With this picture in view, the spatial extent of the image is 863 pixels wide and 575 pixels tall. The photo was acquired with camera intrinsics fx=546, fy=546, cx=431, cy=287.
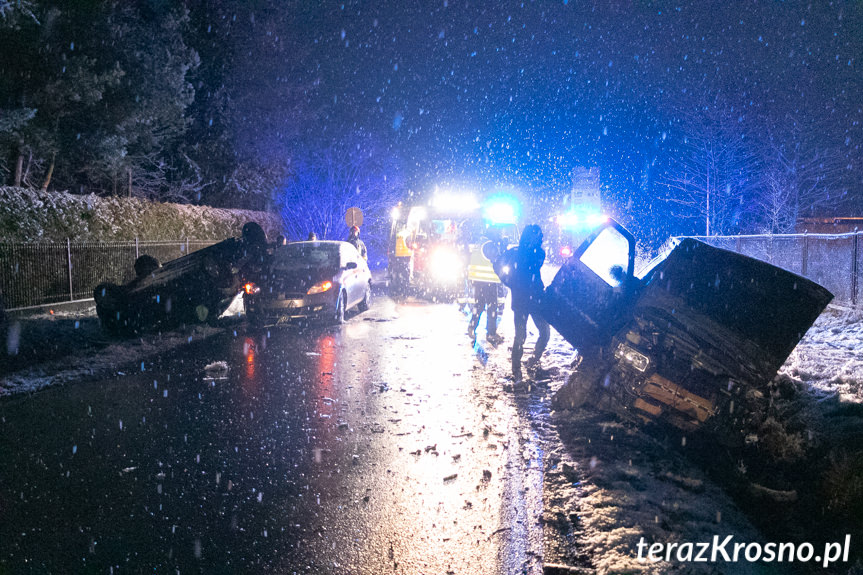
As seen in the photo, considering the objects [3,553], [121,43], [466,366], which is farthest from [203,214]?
[3,553]

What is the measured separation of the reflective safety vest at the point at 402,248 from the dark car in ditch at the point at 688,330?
1194 cm

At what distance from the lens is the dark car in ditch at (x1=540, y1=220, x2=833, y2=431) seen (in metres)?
4.59

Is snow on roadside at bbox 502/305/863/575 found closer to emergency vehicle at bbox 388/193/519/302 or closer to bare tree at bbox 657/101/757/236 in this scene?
emergency vehicle at bbox 388/193/519/302

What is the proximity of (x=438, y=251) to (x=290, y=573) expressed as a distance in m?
14.3

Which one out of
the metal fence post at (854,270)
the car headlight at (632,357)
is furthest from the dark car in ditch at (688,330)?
the metal fence post at (854,270)

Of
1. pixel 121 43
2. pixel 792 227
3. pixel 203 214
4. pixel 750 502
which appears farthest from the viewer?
pixel 792 227

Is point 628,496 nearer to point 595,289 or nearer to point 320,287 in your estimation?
point 595,289

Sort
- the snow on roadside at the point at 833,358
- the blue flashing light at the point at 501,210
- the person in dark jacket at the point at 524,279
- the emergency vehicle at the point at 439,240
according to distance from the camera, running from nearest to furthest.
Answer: the snow on roadside at the point at 833,358 → the person in dark jacket at the point at 524,279 → the blue flashing light at the point at 501,210 → the emergency vehicle at the point at 439,240

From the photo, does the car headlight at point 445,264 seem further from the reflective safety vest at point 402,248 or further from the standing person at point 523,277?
the standing person at point 523,277

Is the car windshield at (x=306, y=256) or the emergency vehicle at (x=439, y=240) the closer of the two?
the car windshield at (x=306, y=256)

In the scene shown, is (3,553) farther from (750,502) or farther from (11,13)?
(11,13)

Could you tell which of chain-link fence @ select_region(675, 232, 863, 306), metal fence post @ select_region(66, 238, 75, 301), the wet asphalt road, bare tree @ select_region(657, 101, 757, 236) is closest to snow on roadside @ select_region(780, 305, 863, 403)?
chain-link fence @ select_region(675, 232, 863, 306)

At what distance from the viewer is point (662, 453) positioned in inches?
191

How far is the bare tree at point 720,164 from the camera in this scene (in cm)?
2880
